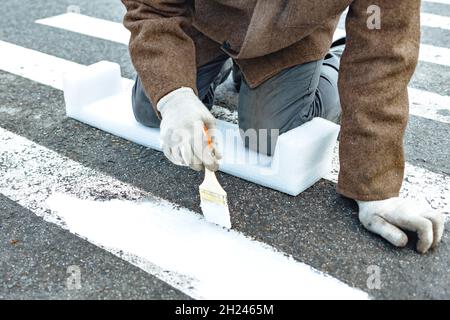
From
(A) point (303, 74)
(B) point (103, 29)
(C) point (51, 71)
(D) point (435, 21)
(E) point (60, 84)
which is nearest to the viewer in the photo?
(A) point (303, 74)

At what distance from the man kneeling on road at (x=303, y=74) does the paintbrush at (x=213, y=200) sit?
5cm

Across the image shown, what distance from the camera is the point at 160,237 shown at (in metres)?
1.68

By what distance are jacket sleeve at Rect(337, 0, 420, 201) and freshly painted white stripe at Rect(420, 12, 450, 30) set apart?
2237 mm

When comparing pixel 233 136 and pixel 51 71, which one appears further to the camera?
pixel 51 71

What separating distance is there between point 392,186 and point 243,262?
19.5 inches

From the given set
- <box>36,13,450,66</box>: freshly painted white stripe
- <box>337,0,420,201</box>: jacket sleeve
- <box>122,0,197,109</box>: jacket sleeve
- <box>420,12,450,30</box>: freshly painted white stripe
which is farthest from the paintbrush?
<box>420,12,450,30</box>: freshly painted white stripe

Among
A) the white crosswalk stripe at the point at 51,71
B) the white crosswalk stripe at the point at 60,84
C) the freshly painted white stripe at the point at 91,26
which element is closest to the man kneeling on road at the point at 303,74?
the white crosswalk stripe at the point at 60,84

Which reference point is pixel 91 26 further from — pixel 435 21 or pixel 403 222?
pixel 403 222

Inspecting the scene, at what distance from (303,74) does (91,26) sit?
2076 millimetres

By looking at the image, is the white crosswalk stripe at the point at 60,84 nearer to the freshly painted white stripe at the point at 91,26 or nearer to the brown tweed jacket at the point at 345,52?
the brown tweed jacket at the point at 345,52

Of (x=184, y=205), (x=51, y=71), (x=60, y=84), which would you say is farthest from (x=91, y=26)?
(x=184, y=205)

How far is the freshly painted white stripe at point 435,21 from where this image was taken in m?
3.69

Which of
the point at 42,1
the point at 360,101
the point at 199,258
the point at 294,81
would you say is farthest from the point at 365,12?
the point at 42,1
